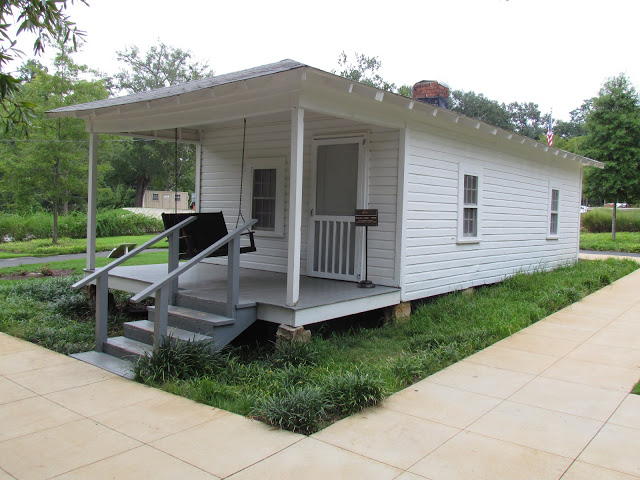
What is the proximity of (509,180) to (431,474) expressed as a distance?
7671mm

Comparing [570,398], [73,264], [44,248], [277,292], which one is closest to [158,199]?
[44,248]

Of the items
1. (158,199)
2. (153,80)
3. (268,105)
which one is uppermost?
(153,80)

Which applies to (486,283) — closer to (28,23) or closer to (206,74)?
(28,23)

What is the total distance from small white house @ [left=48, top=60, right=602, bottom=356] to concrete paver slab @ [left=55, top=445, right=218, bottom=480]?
2.28m

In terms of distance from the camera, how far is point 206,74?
139 feet

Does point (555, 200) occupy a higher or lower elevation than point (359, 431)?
higher

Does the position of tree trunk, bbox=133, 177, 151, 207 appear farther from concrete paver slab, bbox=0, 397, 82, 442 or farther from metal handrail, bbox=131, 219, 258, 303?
concrete paver slab, bbox=0, 397, 82, 442

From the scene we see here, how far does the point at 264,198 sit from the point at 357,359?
155 inches

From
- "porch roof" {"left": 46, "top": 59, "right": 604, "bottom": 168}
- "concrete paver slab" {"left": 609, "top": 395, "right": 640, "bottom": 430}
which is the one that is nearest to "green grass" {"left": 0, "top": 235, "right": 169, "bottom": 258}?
"porch roof" {"left": 46, "top": 59, "right": 604, "bottom": 168}

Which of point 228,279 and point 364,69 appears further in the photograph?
point 364,69

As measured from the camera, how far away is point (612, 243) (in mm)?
21000

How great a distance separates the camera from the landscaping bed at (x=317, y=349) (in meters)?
4.07

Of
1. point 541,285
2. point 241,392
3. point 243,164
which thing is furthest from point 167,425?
point 541,285

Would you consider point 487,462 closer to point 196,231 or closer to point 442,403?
point 442,403
